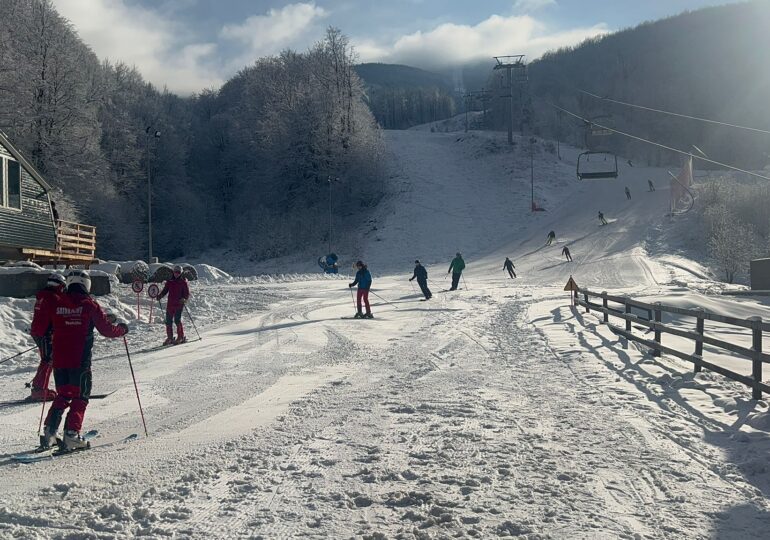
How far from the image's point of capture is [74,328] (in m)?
6.73

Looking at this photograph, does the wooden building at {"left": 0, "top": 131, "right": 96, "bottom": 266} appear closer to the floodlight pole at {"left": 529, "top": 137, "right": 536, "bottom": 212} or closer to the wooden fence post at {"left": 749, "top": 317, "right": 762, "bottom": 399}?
the wooden fence post at {"left": 749, "top": 317, "right": 762, "bottom": 399}

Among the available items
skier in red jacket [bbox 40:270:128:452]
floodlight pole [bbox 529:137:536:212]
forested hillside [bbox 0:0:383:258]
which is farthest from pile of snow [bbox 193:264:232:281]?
floodlight pole [bbox 529:137:536:212]

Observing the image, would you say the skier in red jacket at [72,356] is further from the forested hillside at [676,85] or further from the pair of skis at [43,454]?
the forested hillside at [676,85]

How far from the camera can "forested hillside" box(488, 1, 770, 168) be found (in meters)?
119

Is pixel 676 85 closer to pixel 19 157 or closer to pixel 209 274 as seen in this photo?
pixel 209 274

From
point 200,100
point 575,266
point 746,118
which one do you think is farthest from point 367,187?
point 746,118

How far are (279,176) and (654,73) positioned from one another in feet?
421

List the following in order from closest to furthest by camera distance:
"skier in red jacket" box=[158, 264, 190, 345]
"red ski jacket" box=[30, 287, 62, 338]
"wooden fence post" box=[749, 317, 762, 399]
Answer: "red ski jacket" box=[30, 287, 62, 338] → "wooden fence post" box=[749, 317, 762, 399] → "skier in red jacket" box=[158, 264, 190, 345]

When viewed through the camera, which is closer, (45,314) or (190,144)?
(45,314)

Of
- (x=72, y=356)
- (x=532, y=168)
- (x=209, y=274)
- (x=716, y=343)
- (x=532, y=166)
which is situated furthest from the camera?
(x=532, y=166)

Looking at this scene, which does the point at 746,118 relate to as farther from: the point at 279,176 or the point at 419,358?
the point at 419,358

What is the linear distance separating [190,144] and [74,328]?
8661 cm

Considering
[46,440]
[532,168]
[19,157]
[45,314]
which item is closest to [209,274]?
[19,157]

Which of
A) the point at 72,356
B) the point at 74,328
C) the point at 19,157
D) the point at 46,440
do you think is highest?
the point at 19,157
